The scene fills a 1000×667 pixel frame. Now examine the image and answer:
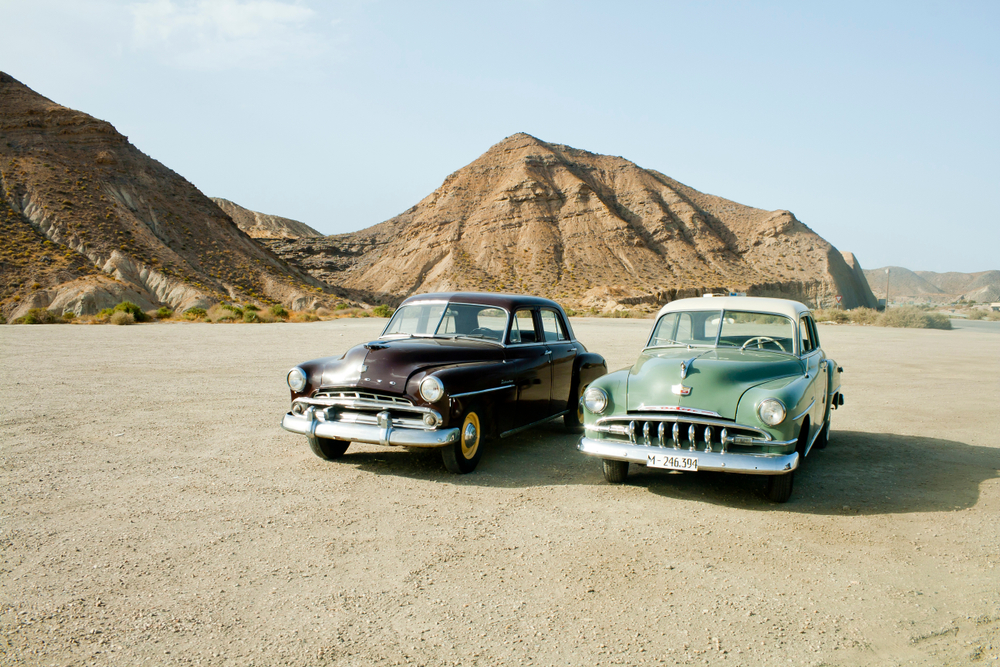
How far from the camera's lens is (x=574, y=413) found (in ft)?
28.7

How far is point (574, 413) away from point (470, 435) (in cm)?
257

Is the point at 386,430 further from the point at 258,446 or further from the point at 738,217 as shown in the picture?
the point at 738,217

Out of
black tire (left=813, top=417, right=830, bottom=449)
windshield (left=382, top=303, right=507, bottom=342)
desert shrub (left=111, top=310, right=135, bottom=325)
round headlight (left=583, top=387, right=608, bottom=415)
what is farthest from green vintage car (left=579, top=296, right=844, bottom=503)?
desert shrub (left=111, top=310, right=135, bottom=325)

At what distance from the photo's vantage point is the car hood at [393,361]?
632cm

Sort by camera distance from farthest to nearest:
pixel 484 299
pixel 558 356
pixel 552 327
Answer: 1. pixel 552 327
2. pixel 558 356
3. pixel 484 299

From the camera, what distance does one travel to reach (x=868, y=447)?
25.8 feet

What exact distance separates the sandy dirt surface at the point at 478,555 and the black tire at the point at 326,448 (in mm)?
96

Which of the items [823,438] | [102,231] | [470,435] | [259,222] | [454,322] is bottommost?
[823,438]

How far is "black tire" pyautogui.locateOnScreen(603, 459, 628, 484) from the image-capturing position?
611 cm

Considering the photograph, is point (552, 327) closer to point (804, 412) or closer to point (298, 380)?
point (298, 380)

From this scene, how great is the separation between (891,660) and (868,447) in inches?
204

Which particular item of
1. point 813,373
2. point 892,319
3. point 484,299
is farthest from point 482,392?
point 892,319

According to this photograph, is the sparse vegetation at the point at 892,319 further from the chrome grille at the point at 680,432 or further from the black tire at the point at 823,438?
the chrome grille at the point at 680,432

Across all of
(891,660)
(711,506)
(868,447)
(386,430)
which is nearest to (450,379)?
(386,430)
